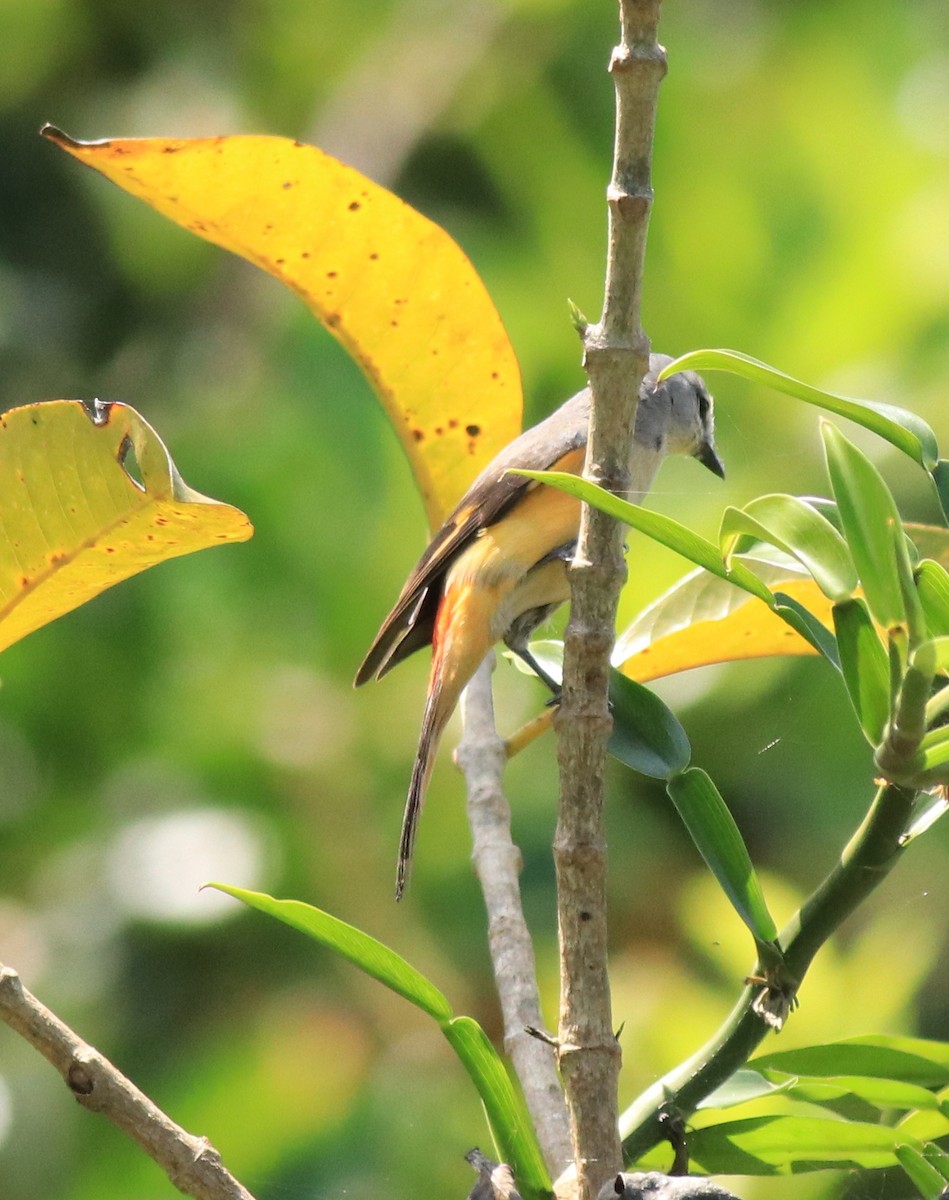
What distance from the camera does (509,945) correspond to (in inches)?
40.6

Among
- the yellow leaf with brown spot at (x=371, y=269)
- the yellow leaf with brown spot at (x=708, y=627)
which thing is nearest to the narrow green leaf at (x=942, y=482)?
the yellow leaf with brown spot at (x=708, y=627)

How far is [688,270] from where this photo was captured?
264 cm

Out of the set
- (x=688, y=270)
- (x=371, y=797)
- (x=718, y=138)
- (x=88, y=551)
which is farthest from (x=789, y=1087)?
(x=718, y=138)

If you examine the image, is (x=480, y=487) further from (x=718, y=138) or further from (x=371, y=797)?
(x=718, y=138)

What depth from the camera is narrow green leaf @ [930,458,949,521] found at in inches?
34.7

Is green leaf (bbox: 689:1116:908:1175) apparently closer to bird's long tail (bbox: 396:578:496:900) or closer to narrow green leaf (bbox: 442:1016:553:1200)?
narrow green leaf (bbox: 442:1016:553:1200)

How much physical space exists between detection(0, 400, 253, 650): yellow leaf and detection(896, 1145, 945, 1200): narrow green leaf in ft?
1.75

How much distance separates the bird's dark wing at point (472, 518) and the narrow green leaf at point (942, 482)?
72 cm

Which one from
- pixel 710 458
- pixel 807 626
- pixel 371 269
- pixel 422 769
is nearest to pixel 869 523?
pixel 807 626

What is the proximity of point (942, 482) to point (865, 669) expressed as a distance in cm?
18

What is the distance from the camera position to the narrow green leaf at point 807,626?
85 centimetres

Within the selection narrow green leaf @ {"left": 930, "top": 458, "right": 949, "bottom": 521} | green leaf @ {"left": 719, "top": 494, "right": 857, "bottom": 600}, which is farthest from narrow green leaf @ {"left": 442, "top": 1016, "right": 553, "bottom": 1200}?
narrow green leaf @ {"left": 930, "top": 458, "right": 949, "bottom": 521}

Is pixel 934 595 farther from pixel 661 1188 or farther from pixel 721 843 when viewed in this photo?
pixel 661 1188

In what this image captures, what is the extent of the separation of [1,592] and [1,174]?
9.78ft
